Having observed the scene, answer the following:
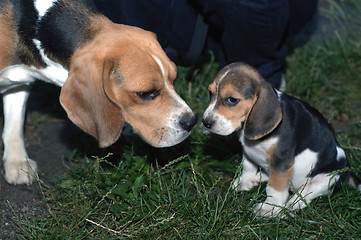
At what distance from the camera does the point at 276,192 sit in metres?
4.24

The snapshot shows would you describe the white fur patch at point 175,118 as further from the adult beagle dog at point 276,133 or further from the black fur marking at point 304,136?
the black fur marking at point 304,136

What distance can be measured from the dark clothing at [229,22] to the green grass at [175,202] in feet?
3.35

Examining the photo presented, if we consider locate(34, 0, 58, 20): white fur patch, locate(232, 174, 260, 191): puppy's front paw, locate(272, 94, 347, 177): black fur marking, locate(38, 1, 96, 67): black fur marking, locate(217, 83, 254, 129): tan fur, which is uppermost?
locate(34, 0, 58, 20): white fur patch

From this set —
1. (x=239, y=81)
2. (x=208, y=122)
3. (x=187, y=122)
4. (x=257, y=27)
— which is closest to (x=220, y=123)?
(x=208, y=122)

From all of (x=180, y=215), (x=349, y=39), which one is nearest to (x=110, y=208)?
(x=180, y=215)

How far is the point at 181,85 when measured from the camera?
6.15 metres

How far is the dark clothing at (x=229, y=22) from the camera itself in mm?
5156

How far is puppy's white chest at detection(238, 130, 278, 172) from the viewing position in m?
4.16

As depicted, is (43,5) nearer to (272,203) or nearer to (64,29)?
(64,29)

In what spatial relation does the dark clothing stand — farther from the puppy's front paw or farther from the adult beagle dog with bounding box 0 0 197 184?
the puppy's front paw

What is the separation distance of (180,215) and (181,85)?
2.18 meters

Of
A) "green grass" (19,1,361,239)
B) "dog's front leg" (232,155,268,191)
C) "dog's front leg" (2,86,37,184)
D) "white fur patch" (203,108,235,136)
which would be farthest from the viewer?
"dog's front leg" (2,86,37,184)

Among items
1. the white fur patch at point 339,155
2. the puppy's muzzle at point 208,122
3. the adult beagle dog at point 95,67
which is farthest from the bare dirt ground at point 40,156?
the white fur patch at point 339,155

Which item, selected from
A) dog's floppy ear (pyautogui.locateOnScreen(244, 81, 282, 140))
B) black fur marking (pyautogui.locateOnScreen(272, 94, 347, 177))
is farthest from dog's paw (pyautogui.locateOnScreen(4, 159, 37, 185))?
black fur marking (pyautogui.locateOnScreen(272, 94, 347, 177))
